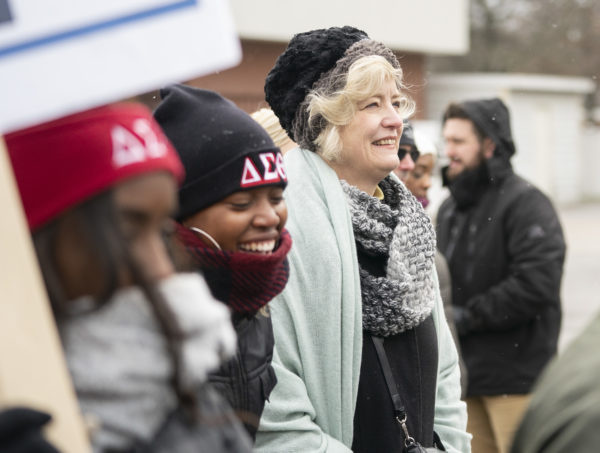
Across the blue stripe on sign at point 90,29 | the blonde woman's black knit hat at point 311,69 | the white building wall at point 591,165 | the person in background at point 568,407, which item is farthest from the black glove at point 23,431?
the white building wall at point 591,165

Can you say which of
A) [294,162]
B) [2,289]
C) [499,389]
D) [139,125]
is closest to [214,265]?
[294,162]

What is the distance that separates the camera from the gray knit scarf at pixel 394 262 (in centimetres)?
219

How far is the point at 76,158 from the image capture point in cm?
106

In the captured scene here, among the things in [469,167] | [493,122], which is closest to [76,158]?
[469,167]

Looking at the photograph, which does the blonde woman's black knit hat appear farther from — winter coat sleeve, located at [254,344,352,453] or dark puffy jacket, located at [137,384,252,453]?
dark puffy jacket, located at [137,384,252,453]

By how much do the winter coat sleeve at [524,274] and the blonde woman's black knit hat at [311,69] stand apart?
1839 millimetres

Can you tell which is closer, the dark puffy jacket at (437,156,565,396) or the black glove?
the black glove

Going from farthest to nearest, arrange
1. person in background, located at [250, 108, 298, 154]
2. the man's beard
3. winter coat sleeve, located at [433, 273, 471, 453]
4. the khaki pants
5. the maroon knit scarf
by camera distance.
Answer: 1. the man's beard
2. the khaki pants
3. person in background, located at [250, 108, 298, 154]
4. winter coat sleeve, located at [433, 273, 471, 453]
5. the maroon knit scarf

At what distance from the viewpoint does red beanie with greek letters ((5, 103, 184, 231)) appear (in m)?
1.04

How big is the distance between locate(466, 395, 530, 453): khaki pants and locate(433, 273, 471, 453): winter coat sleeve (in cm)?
149

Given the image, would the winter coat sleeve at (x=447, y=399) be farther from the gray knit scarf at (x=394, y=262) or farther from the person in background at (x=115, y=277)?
the person in background at (x=115, y=277)

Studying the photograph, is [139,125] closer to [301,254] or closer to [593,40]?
[301,254]

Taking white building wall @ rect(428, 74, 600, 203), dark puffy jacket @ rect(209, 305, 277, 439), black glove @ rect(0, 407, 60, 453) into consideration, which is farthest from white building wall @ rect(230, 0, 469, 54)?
black glove @ rect(0, 407, 60, 453)

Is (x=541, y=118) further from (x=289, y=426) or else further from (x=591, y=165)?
(x=289, y=426)
